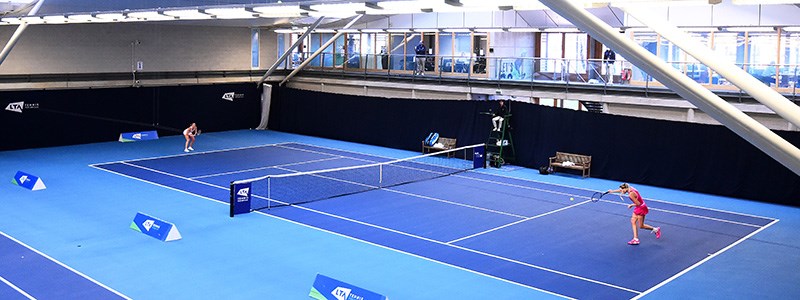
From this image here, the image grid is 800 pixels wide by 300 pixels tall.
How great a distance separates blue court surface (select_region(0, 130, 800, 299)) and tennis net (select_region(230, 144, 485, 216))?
1.05 ft

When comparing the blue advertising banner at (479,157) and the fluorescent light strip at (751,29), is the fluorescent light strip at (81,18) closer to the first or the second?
the blue advertising banner at (479,157)

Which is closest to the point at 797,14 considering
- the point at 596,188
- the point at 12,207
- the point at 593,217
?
the point at 596,188

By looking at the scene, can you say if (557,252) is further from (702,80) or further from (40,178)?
(40,178)

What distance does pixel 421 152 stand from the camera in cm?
3288

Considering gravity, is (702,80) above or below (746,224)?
above

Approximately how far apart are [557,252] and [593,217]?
378 centimetres

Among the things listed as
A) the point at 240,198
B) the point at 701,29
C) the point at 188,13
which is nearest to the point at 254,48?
the point at 188,13

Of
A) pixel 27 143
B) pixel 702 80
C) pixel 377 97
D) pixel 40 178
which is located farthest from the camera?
pixel 377 97

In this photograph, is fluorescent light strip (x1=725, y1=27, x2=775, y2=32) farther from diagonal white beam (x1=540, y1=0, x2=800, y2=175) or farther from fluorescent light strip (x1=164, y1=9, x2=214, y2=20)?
diagonal white beam (x1=540, y1=0, x2=800, y2=175)

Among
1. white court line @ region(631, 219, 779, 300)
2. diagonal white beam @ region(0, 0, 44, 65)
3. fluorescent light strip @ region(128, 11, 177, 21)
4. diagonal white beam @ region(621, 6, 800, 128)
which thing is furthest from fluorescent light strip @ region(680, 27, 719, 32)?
diagonal white beam @ region(0, 0, 44, 65)

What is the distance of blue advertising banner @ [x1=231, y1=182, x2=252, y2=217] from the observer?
20.9m

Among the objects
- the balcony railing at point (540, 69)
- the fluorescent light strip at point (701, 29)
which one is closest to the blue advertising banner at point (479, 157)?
the balcony railing at point (540, 69)

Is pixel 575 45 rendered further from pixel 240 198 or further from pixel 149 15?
pixel 240 198

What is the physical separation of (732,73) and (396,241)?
405 inches
